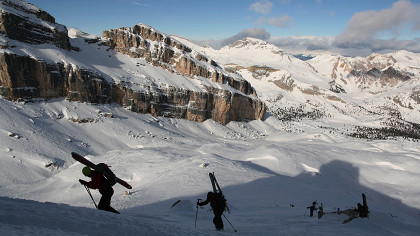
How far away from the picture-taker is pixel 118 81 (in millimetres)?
79375

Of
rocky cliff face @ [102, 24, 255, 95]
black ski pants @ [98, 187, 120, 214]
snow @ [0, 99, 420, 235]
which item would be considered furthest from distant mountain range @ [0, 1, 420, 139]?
black ski pants @ [98, 187, 120, 214]

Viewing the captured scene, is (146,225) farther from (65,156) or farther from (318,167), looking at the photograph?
(65,156)

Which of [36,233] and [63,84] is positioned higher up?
[63,84]

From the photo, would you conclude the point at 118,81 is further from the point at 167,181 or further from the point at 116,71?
the point at 167,181

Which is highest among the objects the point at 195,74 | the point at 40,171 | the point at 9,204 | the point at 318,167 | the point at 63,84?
the point at 195,74

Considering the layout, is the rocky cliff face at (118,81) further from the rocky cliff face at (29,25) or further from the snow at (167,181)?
the snow at (167,181)

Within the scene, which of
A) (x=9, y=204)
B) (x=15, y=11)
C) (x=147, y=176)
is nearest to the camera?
(x=9, y=204)

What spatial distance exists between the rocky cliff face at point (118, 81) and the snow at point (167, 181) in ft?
14.8

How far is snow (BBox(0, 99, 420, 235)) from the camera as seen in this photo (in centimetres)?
730

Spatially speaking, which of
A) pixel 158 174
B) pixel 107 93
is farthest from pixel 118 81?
pixel 158 174

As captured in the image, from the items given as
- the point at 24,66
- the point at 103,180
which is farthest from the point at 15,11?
the point at 103,180

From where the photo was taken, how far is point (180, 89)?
3659 inches

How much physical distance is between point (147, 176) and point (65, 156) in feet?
92.2

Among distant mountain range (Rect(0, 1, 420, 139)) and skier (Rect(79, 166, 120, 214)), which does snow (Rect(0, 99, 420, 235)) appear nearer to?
skier (Rect(79, 166, 120, 214))
